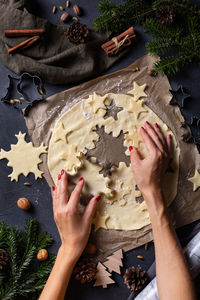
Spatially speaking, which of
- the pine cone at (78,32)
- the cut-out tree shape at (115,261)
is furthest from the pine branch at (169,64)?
the cut-out tree shape at (115,261)

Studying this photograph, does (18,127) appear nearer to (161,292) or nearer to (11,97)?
(11,97)

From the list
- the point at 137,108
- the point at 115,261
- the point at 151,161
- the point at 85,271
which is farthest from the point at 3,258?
the point at 137,108

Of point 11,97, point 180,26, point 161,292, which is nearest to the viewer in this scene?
point 161,292

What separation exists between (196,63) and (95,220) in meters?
0.81

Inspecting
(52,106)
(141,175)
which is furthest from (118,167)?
(52,106)

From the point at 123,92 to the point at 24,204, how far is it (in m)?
0.65

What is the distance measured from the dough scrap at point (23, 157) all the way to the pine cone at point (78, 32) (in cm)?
47

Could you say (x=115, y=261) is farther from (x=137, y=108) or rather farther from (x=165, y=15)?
(x=165, y=15)

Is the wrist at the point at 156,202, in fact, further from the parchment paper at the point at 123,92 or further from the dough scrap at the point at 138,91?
the dough scrap at the point at 138,91

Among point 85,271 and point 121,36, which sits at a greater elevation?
point 121,36

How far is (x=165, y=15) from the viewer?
1.23 metres

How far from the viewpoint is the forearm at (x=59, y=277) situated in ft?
3.99

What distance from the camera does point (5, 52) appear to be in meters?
1.33

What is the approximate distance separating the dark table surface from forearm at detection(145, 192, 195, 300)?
0.13 m
